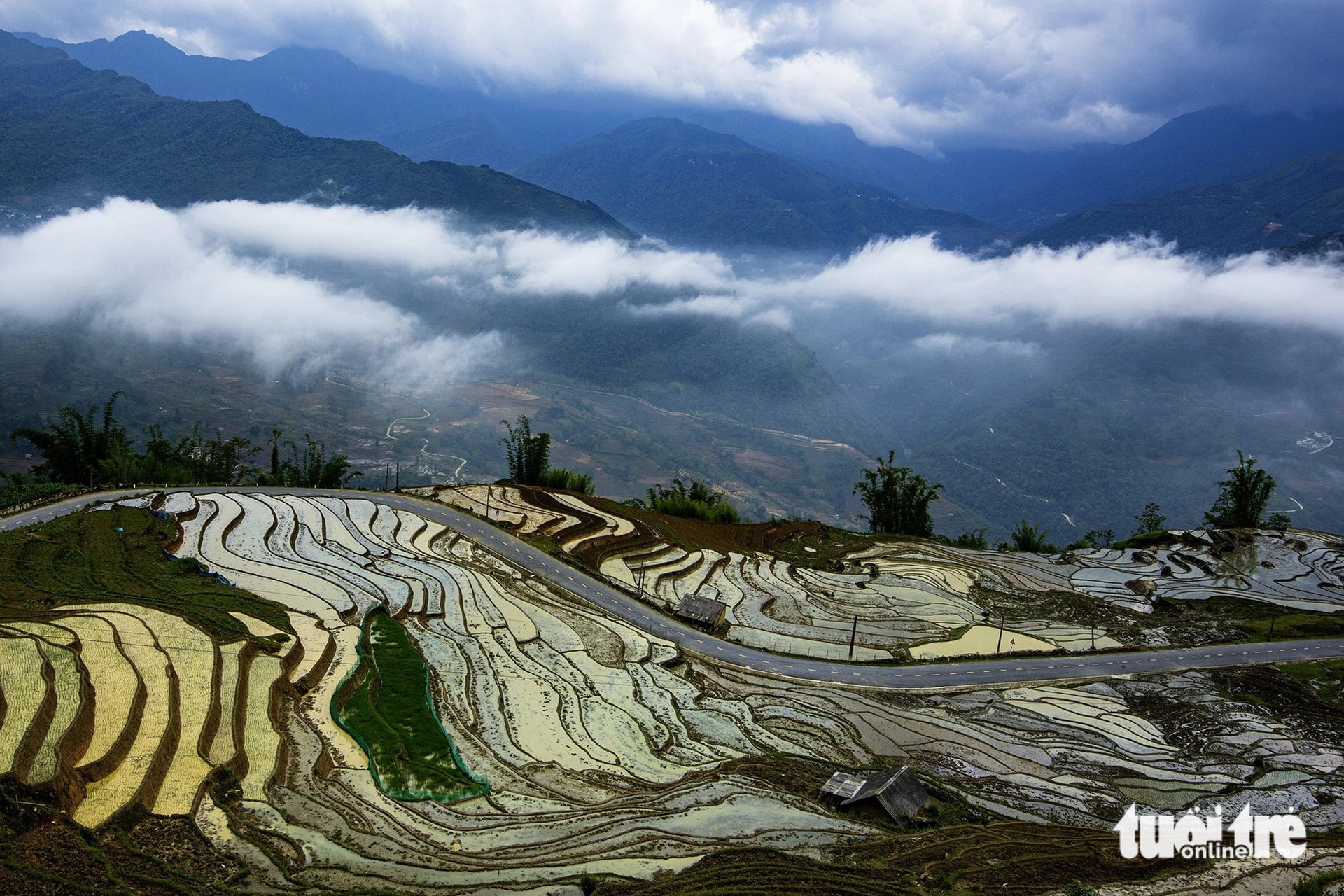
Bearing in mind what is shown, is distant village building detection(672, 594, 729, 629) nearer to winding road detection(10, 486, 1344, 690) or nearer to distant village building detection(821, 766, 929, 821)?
winding road detection(10, 486, 1344, 690)

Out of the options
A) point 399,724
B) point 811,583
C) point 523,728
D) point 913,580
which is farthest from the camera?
point 913,580

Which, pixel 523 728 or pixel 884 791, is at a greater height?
pixel 884 791

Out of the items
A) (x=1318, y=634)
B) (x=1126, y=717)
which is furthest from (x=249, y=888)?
(x=1318, y=634)

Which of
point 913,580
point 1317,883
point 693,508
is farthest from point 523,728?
point 693,508

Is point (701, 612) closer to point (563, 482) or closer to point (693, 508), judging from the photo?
point (693, 508)

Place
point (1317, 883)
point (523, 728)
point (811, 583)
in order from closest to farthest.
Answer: point (1317, 883) < point (523, 728) < point (811, 583)

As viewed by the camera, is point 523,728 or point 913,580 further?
point 913,580

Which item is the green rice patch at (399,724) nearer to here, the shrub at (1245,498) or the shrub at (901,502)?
the shrub at (901,502)

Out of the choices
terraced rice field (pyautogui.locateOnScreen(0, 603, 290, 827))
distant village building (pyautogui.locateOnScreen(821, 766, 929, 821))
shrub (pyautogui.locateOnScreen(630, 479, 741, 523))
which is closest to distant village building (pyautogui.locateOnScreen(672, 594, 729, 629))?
distant village building (pyautogui.locateOnScreen(821, 766, 929, 821))
